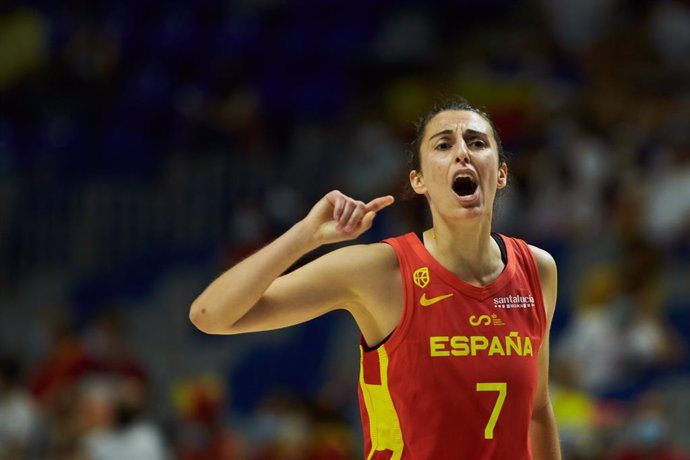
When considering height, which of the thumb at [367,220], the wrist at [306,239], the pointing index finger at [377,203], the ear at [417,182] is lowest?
the wrist at [306,239]

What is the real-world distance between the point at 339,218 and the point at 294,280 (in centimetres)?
32

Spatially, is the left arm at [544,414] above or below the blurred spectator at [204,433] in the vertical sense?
below

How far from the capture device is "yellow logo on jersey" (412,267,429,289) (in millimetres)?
4031

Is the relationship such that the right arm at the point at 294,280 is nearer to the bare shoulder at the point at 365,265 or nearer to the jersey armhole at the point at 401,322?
the bare shoulder at the point at 365,265

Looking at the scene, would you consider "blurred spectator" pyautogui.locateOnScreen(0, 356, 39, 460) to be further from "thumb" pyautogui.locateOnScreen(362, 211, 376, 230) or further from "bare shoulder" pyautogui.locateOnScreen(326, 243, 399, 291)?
"thumb" pyautogui.locateOnScreen(362, 211, 376, 230)

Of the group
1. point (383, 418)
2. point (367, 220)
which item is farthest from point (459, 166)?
point (383, 418)

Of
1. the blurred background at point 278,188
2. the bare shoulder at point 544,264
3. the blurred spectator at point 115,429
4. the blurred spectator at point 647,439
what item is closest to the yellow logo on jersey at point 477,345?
the bare shoulder at point 544,264

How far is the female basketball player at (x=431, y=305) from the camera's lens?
12.6ft

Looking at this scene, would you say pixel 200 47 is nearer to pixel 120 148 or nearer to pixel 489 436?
pixel 120 148

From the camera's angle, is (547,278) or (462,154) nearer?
(462,154)

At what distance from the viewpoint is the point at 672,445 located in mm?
7707

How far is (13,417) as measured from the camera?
962 cm

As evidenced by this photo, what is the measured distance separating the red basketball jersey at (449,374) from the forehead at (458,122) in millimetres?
441

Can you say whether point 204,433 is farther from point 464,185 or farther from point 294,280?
point 464,185
